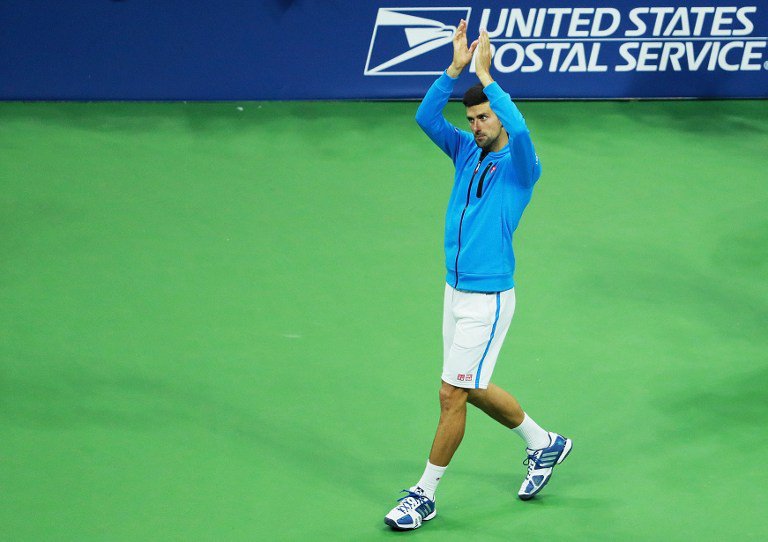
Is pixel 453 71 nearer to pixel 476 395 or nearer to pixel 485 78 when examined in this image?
pixel 485 78

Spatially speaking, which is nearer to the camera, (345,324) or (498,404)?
(498,404)

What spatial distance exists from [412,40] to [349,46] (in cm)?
72

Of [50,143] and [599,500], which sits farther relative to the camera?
[50,143]

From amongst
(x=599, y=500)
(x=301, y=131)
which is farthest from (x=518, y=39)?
(x=599, y=500)

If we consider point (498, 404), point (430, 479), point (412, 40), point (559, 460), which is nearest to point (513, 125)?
point (498, 404)

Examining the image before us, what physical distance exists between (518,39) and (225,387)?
6.80m

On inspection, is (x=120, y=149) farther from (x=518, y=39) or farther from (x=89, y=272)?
(x=518, y=39)

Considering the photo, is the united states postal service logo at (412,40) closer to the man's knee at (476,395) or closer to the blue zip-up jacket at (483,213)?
the blue zip-up jacket at (483,213)

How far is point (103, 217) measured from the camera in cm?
1102

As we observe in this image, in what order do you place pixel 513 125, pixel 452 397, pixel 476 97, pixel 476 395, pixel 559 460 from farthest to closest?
pixel 559 460
pixel 476 395
pixel 452 397
pixel 476 97
pixel 513 125

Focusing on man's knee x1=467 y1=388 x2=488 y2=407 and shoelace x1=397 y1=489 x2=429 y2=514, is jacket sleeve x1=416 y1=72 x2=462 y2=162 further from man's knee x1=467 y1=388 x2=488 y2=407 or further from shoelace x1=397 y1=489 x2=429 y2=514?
shoelace x1=397 y1=489 x2=429 y2=514

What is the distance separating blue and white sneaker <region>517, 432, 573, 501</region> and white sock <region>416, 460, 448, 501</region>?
0.58 meters

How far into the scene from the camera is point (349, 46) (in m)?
13.6

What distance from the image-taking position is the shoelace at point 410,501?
6.64m
